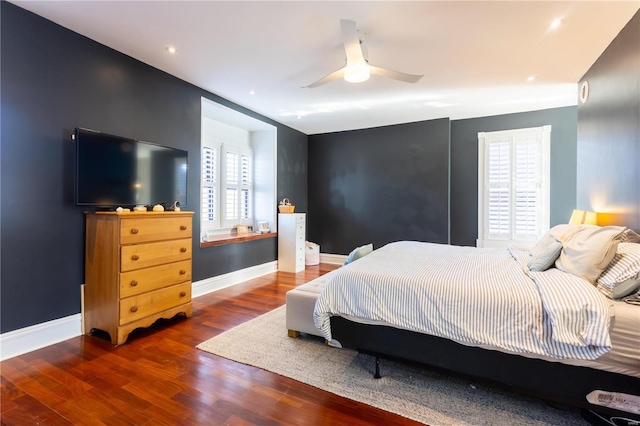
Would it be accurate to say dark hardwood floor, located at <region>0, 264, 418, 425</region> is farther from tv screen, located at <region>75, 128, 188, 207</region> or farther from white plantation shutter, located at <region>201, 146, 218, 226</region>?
white plantation shutter, located at <region>201, 146, 218, 226</region>

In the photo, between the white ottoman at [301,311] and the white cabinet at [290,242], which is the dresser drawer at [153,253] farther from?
the white cabinet at [290,242]

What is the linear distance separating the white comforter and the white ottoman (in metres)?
0.41

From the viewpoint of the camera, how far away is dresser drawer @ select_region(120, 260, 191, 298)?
2473 mm

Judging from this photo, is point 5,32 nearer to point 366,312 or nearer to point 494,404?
point 366,312

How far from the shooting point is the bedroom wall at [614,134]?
2.25 metres

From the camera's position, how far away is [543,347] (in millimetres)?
1473

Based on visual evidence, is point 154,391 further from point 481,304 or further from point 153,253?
point 481,304

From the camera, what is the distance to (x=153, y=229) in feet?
8.80

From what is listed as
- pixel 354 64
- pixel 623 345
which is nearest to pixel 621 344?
pixel 623 345

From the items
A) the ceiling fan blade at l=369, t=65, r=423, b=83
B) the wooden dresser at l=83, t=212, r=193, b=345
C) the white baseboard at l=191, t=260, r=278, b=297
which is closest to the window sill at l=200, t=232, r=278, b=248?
the white baseboard at l=191, t=260, r=278, b=297

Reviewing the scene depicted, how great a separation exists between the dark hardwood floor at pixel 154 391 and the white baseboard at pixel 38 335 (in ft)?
0.22

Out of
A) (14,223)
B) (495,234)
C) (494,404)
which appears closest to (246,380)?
(494,404)

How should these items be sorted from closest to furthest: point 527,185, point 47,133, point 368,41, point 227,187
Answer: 1. point 47,133
2. point 368,41
3. point 527,185
4. point 227,187

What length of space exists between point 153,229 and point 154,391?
1.41 meters
